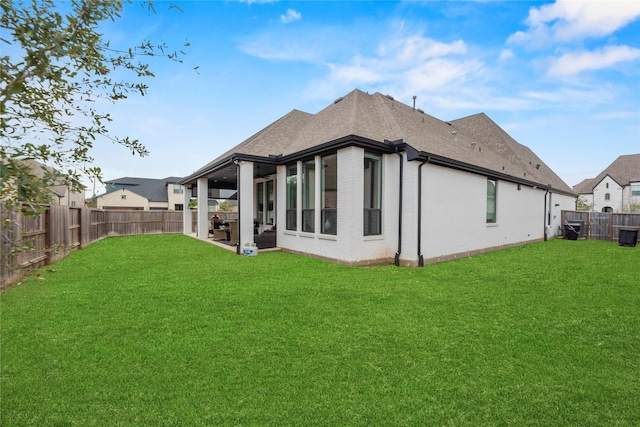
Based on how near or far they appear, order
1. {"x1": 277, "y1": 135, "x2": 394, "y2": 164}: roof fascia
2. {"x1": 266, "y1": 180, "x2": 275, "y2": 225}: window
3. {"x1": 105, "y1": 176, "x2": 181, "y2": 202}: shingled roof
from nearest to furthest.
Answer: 1. {"x1": 277, "y1": 135, "x2": 394, "y2": 164}: roof fascia
2. {"x1": 266, "y1": 180, "x2": 275, "y2": 225}: window
3. {"x1": 105, "y1": 176, "x2": 181, "y2": 202}: shingled roof

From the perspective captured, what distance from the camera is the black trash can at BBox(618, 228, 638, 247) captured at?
47.4 ft

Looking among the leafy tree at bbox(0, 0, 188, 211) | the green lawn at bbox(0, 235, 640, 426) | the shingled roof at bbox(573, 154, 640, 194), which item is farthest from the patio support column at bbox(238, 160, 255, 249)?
the shingled roof at bbox(573, 154, 640, 194)

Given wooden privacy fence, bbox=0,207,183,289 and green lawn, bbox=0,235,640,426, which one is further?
green lawn, bbox=0,235,640,426

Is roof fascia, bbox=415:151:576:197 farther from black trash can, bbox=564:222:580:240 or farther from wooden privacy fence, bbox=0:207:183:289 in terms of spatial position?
wooden privacy fence, bbox=0:207:183:289

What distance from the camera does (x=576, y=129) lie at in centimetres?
1405

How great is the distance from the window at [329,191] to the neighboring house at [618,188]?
1553 inches

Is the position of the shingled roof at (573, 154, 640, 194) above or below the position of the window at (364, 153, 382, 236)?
above

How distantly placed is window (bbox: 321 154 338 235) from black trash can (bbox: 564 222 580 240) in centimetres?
1685

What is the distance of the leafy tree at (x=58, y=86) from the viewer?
4.36 ft

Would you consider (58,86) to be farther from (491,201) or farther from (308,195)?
(491,201)

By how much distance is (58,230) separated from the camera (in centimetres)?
880

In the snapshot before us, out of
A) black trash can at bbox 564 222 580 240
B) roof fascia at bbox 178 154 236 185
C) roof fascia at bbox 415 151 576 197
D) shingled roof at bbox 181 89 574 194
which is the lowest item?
black trash can at bbox 564 222 580 240

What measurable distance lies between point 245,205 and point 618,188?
1791 inches

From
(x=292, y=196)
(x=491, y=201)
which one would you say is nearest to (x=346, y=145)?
(x=292, y=196)
